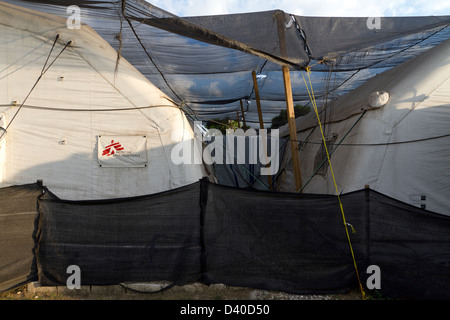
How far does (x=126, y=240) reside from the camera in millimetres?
5242

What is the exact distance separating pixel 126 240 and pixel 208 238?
1.16 m

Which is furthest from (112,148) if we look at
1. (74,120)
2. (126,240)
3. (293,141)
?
(293,141)

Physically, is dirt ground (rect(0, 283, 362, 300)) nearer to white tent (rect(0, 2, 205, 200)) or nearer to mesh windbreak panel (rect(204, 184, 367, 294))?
mesh windbreak panel (rect(204, 184, 367, 294))

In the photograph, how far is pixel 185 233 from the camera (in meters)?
5.23

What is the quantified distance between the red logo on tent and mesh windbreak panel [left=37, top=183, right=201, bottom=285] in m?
1.65

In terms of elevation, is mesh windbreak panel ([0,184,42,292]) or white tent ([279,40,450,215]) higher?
white tent ([279,40,450,215])

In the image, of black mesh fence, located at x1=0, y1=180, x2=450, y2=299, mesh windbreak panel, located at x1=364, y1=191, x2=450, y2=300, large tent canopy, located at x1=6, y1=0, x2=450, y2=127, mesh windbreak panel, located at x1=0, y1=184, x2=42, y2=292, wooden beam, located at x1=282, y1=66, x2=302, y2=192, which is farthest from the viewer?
wooden beam, located at x1=282, y1=66, x2=302, y2=192

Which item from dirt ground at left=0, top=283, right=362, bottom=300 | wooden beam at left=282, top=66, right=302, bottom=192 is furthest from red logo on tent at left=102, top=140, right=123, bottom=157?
wooden beam at left=282, top=66, right=302, bottom=192

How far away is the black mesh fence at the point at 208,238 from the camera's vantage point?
5.07m

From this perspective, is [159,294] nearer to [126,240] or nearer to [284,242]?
[126,240]

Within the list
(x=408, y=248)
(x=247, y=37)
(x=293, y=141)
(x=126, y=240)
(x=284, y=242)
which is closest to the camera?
(x=408, y=248)

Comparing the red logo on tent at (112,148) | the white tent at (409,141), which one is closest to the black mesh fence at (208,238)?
the red logo on tent at (112,148)

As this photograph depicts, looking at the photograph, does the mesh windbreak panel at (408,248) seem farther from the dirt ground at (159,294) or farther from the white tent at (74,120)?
the white tent at (74,120)

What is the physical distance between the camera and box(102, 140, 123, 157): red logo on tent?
6793 millimetres
